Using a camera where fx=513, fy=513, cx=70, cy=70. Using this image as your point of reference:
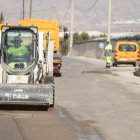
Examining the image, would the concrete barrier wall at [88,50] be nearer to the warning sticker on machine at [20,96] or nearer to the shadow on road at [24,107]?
the shadow on road at [24,107]

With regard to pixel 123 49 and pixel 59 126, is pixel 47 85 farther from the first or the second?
pixel 123 49

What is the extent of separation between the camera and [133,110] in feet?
41.9

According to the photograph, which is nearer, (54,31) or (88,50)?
(54,31)

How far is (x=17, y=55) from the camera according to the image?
13.8 meters

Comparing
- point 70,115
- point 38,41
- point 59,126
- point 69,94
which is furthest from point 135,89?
point 59,126

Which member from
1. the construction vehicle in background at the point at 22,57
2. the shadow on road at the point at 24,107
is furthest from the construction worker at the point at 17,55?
the shadow on road at the point at 24,107

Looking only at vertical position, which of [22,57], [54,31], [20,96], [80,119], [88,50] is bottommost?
[80,119]

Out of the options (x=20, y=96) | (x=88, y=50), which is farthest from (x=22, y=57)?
(x=88, y=50)

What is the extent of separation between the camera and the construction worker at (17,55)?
13.8 meters

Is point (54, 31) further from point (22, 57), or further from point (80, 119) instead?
point (80, 119)

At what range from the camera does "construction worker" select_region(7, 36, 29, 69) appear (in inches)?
543

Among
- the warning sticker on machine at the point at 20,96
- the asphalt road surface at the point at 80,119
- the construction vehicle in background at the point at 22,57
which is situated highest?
the construction vehicle in background at the point at 22,57

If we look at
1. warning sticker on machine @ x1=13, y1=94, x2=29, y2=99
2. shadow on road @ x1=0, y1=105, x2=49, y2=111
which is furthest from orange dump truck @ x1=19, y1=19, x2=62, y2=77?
warning sticker on machine @ x1=13, y1=94, x2=29, y2=99

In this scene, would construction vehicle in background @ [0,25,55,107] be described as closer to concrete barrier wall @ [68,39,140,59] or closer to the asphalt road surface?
the asphalt road surface
